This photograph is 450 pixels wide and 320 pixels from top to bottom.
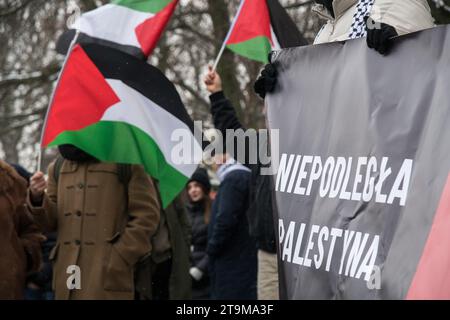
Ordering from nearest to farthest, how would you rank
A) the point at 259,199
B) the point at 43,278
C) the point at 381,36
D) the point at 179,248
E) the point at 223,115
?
the point at 381,36 → the point at 223,115 → the point at 259,199 → the point at 179,248 → the point at 43,278

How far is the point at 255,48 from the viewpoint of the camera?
5703 mm

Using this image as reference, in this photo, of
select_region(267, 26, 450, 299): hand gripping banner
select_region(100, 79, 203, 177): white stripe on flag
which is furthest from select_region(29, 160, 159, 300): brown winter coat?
select_region(267, 26, 450, 299): hand gripping banner

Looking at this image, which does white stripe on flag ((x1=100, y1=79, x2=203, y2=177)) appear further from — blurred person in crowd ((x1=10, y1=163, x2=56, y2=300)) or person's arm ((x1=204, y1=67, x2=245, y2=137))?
blurred person in crowd ((x1=10, y1=163, x2=56, y2=300))

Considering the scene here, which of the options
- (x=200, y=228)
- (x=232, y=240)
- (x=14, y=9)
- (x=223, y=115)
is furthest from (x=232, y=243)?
(x=14, y=9)

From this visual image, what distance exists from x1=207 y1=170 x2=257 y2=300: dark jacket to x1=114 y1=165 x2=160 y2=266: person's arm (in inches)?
45.2

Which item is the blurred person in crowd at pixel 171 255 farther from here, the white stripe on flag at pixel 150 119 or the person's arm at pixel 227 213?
the white stripe on flag at pixel 150 119

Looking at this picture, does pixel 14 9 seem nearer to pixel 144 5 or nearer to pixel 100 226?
pixel 144 5

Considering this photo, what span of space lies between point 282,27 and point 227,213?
1.63m

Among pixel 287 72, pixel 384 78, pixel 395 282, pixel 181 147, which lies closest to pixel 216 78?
pixel 181 147

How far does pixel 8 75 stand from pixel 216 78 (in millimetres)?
9816

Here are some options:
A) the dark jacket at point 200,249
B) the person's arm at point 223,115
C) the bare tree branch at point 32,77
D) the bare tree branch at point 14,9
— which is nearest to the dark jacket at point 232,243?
the dark jacket at point 200,249

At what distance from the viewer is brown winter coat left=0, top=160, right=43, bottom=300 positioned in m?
5.36

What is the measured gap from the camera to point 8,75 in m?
14.3
